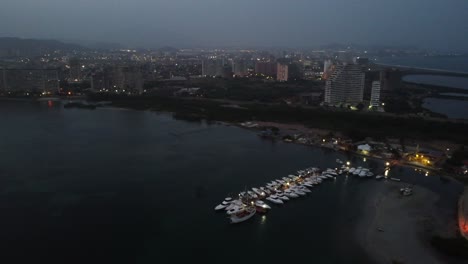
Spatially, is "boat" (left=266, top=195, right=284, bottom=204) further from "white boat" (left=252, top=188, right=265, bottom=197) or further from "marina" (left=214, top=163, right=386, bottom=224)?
"white boat" (left=252, top=188, right=265, bottom=197)

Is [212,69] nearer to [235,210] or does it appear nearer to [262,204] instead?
[262,204]

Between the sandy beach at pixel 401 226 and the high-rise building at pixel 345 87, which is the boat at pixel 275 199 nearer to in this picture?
the sandy beach at pixel 401 226

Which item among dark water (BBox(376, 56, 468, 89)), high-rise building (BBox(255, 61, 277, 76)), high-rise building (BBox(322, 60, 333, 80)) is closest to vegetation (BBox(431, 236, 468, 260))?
high-rise building (BBox(322, 60, 333, 80))

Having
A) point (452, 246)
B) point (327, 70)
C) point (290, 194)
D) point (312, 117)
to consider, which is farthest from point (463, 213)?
point (327, 70)

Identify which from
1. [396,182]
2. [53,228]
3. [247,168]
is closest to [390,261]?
[396,182]

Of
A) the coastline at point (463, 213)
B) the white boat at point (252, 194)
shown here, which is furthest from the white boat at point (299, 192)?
the coastline at point (463, 213)
